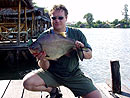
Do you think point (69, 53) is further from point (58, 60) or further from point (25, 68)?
point (25, 68)

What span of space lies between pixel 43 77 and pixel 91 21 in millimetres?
148771

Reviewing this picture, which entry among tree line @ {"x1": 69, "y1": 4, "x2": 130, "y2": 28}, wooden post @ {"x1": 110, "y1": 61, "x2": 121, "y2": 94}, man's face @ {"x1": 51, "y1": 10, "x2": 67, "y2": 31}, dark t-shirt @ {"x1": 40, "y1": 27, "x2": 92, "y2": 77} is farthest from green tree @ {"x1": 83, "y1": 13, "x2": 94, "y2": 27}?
man's face @ {"x1": 51, "y1": 10, "x2": 67, "y2": 31}

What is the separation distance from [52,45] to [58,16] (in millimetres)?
507

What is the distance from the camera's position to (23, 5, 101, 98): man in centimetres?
348

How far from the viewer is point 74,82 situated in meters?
3.61

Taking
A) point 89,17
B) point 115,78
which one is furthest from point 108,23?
point 115,78

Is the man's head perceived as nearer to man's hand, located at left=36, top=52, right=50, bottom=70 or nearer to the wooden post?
man's hand, located at left=36, top=52, right=50, bottom=70

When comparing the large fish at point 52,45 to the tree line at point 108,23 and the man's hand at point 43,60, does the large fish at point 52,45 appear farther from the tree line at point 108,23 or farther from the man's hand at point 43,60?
the tree line at point 108,23

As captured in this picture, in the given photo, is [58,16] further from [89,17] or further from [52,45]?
[89,17]

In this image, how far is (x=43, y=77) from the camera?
3.69m

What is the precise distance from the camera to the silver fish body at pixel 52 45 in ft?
10.2

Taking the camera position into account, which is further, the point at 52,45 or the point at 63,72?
the point at 63,72

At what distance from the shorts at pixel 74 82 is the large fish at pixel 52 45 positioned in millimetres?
529

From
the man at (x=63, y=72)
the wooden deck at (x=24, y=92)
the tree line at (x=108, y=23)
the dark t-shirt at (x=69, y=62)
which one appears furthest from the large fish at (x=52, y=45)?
the tree line at (x=108, y=23)
